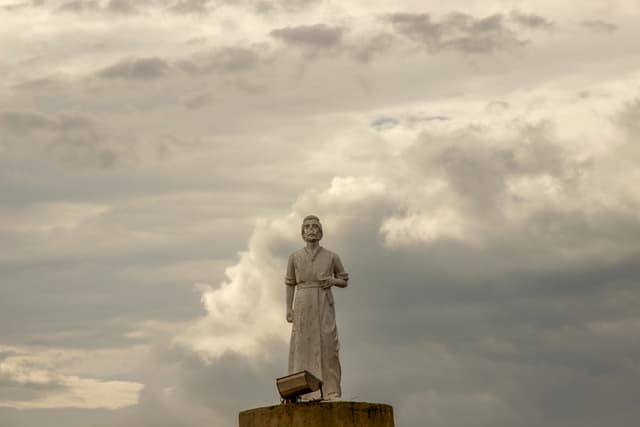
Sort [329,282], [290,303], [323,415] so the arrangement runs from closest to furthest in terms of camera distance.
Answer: [323,415] < [329,282] < [290,303]

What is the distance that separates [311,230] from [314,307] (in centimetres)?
172

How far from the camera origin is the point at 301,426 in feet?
94.8

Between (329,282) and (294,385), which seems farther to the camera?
(329,282)

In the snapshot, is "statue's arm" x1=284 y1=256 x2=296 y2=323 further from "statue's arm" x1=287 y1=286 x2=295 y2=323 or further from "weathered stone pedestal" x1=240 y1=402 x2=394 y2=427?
"weathered stone pedestal" x1=240 y1=402 x2=394 y2=427

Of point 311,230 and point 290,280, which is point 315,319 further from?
point 311,230

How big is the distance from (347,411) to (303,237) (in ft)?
15.6

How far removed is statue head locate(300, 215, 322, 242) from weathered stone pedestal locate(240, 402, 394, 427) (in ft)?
14.3

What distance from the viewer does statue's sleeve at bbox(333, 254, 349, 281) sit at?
32219 mm

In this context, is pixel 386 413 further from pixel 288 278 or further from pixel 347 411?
pixel 288 278

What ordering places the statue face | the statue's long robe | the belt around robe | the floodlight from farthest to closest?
the belt around robe
the statue face
the statue's long robe
the floodlight

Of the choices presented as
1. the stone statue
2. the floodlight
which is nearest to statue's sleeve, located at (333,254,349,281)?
the stone statue

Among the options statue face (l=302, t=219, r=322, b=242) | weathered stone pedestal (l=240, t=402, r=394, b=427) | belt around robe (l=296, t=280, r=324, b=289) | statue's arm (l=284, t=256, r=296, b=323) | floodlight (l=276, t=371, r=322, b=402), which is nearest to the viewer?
weathered stone pedestal (l=240, t=402, r=394, b=427)

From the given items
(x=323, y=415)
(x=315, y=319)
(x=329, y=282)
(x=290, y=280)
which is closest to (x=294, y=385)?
(x=323, y=415)

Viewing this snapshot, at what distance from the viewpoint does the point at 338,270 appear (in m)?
32.2
